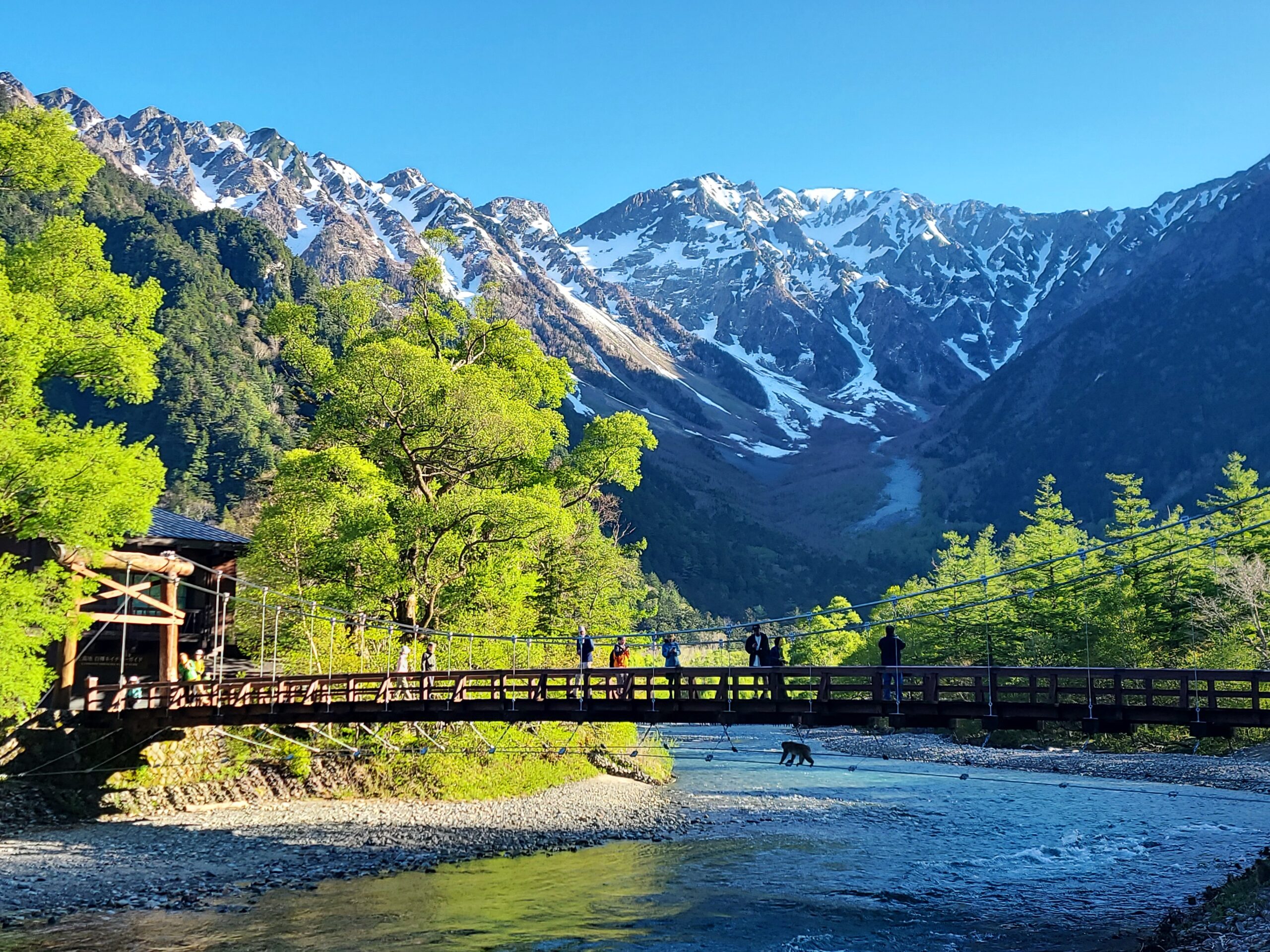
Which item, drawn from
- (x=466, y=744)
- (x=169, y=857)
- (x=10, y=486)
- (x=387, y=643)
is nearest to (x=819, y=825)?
(x=466, y=744)

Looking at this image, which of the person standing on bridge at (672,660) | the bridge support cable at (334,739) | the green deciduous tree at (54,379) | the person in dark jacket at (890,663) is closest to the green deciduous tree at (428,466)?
the bridge support cable at (334,739)

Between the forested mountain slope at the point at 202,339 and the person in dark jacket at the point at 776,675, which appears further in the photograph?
the forested mountain slope at the point at 202,339

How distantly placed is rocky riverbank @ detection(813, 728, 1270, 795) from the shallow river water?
12.4 feet

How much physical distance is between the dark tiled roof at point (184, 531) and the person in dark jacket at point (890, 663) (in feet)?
56.9

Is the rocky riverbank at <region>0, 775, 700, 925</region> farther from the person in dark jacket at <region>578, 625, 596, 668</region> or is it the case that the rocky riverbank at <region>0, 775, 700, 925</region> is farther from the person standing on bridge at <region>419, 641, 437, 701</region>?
the person in dark jacket at <region>578, 625, 596, 668</region>

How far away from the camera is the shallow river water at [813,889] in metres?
16.5

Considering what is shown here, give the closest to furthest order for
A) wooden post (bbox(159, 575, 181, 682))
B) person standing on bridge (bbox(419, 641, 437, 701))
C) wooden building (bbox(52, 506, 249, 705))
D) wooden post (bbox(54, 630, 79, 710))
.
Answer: wooden post (bbox(54, 630, 79, 710)), wooden building (bbox(52, 506, 249, 705)), person standing on bridge (bbox(419, 641, 437, 701)), wooden post (bbox(159, 575, 181, 682))

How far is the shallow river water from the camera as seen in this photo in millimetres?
16484

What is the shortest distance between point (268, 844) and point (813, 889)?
37.5 ft

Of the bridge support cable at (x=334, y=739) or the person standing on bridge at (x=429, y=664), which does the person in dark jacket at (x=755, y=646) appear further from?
the bridge support cable at (x=334, y=739)

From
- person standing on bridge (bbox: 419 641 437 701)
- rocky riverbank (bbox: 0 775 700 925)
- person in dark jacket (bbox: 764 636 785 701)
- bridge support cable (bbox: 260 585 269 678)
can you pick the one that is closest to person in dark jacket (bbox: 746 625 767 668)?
person in dark jacket (bbox: 764 636 785 701)

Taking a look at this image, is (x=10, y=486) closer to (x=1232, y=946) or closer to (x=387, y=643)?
(x=387, y=643)

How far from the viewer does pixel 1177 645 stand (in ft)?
147

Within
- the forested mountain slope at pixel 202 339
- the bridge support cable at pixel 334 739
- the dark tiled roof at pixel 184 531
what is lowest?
the bridge support cable at pixel 334 739
